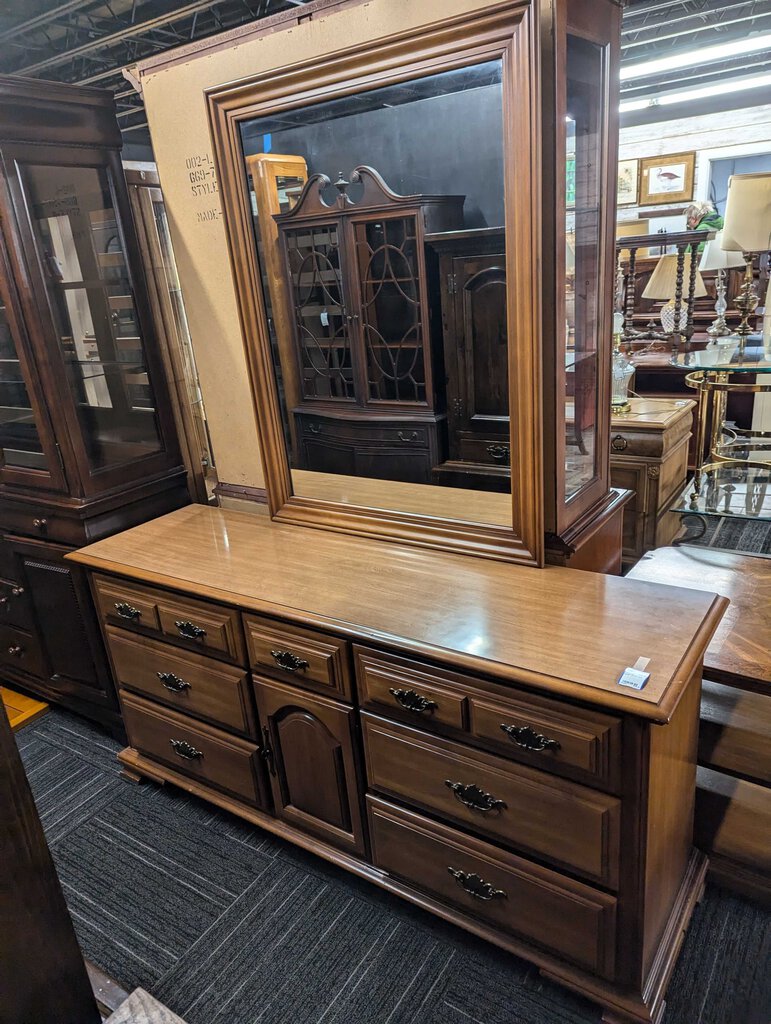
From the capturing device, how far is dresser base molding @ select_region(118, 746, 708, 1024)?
1319 millimetres

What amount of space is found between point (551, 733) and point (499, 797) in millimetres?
209


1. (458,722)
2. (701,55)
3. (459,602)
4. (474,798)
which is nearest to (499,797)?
(474,798)

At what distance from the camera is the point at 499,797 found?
4.39ft

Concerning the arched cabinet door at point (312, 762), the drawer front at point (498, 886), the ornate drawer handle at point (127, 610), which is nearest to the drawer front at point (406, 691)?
the arched cabinet door at point (312, 762)

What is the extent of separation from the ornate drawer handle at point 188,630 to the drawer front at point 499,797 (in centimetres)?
49

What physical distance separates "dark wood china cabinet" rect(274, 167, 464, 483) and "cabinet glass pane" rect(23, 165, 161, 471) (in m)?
0.67

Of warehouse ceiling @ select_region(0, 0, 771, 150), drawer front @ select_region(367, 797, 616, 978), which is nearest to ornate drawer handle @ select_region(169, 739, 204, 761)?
drawer front @ select_region(367, 797, 616, 978)

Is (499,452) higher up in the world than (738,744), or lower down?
higher up

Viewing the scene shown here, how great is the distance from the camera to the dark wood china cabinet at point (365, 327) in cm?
162

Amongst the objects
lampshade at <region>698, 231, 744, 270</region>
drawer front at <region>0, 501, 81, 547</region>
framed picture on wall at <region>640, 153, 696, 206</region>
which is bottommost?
drawer front at <region>0, 501, 81, 547</region>

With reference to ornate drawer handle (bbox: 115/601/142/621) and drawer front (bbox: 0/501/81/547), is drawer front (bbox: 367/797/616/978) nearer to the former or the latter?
ornate drawer handle (bbox: 115/601/142/621)

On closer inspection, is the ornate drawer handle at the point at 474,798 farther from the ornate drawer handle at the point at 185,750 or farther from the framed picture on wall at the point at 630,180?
the framed picture on wall at the point at 630,180

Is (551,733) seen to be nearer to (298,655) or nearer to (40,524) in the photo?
(298,655)

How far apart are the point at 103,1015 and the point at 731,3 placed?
5253mm
